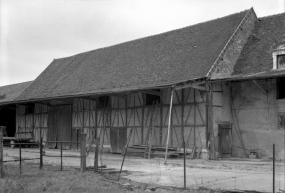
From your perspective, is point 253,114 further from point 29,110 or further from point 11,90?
point 11,90

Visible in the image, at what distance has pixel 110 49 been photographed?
1414 inches

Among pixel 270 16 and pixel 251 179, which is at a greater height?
pixel 270 16

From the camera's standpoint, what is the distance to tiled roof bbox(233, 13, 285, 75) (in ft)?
75.4

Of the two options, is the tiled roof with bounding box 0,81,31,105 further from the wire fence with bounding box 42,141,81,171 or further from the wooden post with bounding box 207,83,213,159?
the wooden post with bounding box 207,83,213,159

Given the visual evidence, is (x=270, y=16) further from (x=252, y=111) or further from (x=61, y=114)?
(x=61, y=114)

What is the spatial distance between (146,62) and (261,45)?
26.9 feet

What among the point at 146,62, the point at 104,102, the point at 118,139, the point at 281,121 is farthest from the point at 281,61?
the point at 104,102

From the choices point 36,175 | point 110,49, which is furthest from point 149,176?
point 110,49

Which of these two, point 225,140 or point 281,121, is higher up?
point 281,121

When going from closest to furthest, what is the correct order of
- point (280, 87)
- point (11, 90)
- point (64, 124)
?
point (280, 87) → point (64, 124) → point (11, 90)

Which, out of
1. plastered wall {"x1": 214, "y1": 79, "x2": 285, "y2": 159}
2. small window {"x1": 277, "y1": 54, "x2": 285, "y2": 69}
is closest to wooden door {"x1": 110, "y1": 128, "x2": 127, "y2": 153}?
plastered wall {"x1": 214, "y1": 79, "x2": 285, "y2": 159}

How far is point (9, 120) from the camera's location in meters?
42.4

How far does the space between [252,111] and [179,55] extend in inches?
257

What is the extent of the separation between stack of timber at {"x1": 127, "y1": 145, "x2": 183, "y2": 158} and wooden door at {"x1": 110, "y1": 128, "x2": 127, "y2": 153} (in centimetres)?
212
